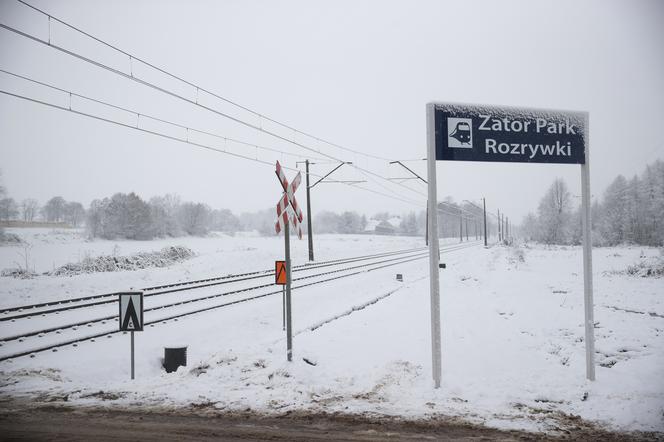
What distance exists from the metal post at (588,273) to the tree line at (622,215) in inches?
2253

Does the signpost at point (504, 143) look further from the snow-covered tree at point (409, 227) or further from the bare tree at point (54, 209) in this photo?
the snow-covered tree at point (409, 227)

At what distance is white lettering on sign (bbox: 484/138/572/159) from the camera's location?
6168mm

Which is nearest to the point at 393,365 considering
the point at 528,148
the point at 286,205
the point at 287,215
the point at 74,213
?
the point at 287,215

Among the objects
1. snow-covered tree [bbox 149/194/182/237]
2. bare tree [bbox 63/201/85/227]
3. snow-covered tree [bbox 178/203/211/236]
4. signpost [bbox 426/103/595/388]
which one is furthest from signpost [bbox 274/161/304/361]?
bare tree [bbox 63/201/85/227]

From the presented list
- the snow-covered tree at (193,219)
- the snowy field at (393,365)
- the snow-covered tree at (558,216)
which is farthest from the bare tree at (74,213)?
the snow-covered tree at (558,216)

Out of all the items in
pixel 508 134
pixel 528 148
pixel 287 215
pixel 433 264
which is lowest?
pixel 433 264

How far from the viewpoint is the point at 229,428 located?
480 centimetres

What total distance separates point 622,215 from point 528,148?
226 ft

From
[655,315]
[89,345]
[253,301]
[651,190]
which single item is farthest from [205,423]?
[651,190]

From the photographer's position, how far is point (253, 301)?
15.0 m

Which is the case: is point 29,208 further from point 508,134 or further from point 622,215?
point 622,215

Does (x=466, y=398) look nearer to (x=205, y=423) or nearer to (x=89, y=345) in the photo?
(x=205, y=423)

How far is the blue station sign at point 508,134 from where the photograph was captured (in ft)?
20.0

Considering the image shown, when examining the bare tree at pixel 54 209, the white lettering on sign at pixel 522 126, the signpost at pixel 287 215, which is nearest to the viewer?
the white lettering on sign at pixel 522 126
